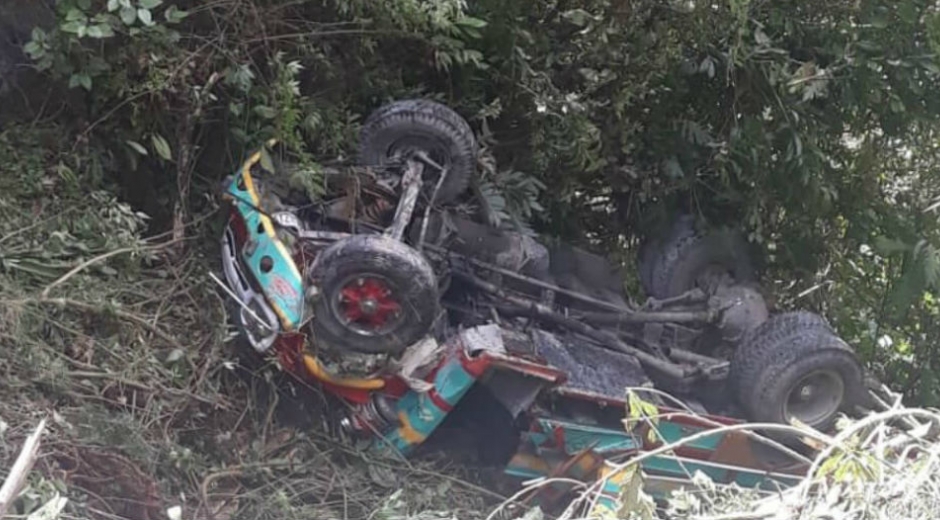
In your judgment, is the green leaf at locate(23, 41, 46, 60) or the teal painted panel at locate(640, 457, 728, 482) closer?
the teal painted panel at locate(640, 457, 728, 482)

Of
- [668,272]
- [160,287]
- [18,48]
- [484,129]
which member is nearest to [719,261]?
[668,272]

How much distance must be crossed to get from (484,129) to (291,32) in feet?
3.30

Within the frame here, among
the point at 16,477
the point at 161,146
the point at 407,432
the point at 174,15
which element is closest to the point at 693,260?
the point at 407,432

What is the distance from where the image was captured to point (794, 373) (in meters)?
5.34

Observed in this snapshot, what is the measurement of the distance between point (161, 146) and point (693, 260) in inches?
103

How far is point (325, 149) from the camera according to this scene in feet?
18.4

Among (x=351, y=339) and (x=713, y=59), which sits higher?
(x=713, y=59)

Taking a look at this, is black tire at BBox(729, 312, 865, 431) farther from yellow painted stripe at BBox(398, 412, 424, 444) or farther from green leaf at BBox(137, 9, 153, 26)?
green leaf at BBox(137, 9, 153, 26)

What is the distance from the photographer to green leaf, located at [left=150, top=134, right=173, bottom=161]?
5.46 meters

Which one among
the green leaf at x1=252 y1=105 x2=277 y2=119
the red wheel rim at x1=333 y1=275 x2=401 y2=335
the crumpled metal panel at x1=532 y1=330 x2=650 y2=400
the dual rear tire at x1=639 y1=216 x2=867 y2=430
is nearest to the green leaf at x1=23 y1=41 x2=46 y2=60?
the green leaf at x1=252 y1=105 x2=277 y2=119

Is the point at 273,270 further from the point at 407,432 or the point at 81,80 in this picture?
the point at 81,80

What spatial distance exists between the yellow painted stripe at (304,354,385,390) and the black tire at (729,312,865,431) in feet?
5.33

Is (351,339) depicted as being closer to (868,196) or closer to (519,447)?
(519,447)

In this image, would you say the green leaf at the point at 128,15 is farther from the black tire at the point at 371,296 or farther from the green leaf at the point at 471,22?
the green leaf at the point at 471,22
